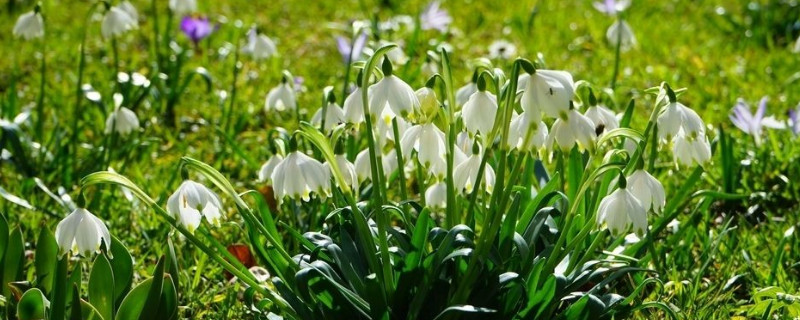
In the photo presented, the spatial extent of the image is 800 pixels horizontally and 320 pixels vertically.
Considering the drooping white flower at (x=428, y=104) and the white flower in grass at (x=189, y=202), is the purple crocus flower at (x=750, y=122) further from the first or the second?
the white flower in grass at (x=189, y=202)

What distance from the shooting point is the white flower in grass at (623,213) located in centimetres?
177

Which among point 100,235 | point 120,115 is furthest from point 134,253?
point 100,235

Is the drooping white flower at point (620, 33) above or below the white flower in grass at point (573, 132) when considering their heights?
below

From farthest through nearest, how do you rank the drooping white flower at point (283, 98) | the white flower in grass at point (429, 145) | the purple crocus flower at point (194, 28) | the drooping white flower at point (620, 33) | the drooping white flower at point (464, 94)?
the purple crocus flower at point (194, 28) < the drooping white flower at point (620, 33) < the drooping white flower at point (283, 98) < the drooping white flower at point (464, 94) < the white flower in grass at point (429, 145)

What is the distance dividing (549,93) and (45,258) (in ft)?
3.68

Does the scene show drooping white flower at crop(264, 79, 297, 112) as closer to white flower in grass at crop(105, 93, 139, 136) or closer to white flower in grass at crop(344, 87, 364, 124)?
white flower in grass at crop(105, 93, 139, 136)

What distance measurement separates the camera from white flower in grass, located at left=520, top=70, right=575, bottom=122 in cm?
161

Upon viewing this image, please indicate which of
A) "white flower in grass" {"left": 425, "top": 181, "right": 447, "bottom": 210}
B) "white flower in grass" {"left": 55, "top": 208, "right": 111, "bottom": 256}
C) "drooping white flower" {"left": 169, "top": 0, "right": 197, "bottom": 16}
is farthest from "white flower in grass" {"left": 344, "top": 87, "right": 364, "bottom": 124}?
"drooping white flower" {"left": 169, "top": 0, "right": 197, "bottom": 16}

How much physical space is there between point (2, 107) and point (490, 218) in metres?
2.08

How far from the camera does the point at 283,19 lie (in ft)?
17.4

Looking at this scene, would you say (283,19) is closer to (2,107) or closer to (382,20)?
(382,20)

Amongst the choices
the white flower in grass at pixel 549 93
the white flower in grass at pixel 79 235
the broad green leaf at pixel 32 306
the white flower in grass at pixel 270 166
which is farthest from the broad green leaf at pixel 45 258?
the white flower in grass at pixel 549 93

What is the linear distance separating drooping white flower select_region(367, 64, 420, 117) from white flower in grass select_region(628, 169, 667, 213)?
0.42 metres

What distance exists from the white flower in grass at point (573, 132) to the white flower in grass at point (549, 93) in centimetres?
7
